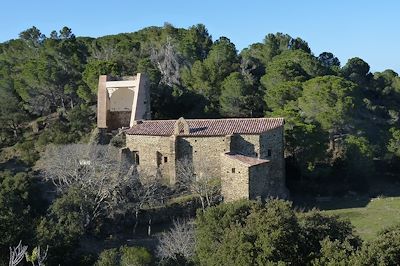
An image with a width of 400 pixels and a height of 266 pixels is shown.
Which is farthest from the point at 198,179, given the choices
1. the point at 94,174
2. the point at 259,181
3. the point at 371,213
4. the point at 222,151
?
the point at 371,213

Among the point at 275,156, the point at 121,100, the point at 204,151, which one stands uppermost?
the point at 121,100

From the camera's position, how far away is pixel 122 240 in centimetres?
2736

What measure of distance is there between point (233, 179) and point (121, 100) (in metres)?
13.9

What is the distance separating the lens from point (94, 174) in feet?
96.0

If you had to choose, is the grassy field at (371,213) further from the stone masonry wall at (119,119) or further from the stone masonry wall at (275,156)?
the stone masonry wall at (119,119)

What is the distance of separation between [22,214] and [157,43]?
3613 centimetres

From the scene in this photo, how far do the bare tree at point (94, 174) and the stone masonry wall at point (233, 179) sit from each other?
494cm

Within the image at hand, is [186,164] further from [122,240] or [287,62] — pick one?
[287,62]

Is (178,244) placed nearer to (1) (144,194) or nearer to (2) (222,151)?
(1) (144,194)

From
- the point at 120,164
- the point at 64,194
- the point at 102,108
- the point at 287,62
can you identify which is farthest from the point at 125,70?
the point at 64,194

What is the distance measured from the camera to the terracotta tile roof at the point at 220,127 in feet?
98.2

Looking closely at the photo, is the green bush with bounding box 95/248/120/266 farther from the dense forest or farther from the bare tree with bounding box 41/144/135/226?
the bare tree with bounding box 41/144/135/226

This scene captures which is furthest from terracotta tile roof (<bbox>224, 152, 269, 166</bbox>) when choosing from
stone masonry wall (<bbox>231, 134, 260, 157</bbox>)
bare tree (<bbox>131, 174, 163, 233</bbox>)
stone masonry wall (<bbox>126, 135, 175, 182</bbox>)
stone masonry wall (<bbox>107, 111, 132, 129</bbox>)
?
stone masonry wall (<bbox>107, 111, 132, 129</bbox>)

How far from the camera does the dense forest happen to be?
22.0 m
